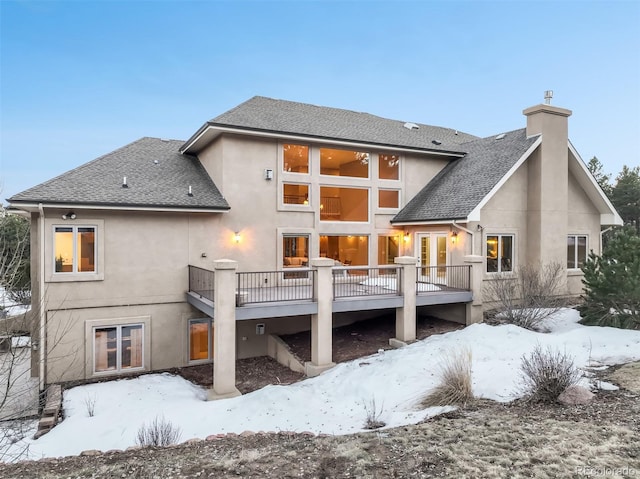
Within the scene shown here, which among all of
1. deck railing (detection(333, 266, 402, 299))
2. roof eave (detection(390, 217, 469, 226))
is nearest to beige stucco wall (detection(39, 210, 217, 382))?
deck railing (detection(333, 266, 402, 299))

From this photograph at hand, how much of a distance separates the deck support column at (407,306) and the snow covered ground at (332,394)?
2.05ft

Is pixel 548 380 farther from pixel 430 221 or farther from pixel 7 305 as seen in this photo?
pixel 7 305

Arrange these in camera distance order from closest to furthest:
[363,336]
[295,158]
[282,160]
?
[363,336]
[282,160]
[295,158]

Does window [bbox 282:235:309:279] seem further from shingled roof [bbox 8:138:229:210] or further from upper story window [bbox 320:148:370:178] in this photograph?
upper story window [bbox 320:148:370:178]

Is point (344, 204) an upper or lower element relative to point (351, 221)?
upper

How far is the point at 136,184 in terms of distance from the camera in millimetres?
13125

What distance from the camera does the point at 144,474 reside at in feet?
16.4

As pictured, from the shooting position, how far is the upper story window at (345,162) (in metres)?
16.4

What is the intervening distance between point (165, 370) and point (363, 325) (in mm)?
7203

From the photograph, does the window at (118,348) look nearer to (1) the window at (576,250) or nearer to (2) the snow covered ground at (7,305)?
(2) the snow covered ground at (7,305)

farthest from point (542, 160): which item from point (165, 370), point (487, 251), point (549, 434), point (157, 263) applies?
point (165, 370)

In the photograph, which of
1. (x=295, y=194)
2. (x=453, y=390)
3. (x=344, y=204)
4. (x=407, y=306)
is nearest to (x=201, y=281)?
(x=295, y=194)

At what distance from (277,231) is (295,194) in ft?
5.69

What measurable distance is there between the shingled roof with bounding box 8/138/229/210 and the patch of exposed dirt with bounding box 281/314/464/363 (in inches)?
215
